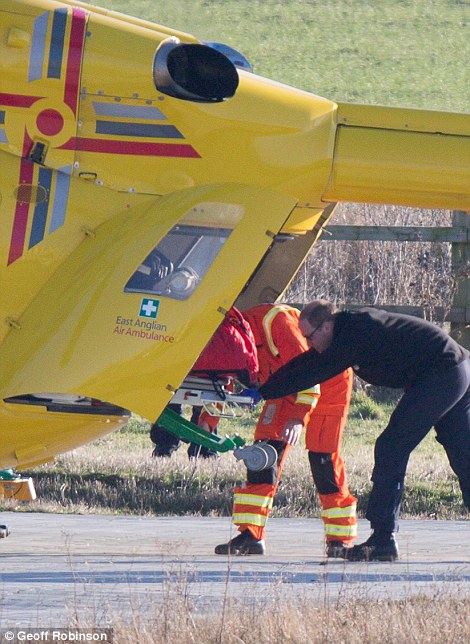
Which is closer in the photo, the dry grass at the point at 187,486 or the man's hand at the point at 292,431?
the man's hand at the point at 292,431

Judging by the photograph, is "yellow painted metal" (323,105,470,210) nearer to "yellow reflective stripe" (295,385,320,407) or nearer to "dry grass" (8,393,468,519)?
"yellow reflective stripe" (295,385,320,407)

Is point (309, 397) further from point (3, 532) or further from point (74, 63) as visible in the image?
point (74, 63)

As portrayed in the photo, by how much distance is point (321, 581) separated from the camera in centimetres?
713

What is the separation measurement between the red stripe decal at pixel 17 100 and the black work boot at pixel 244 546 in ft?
10.1

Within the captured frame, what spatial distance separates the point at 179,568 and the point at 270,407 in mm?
1905

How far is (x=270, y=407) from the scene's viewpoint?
8641 mm

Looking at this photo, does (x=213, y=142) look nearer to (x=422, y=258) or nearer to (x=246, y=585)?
(x=246, y=585)

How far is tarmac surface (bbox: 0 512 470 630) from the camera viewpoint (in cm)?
634

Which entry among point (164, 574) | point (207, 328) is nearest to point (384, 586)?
point (164, 574)

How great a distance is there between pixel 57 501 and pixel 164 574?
151 inches

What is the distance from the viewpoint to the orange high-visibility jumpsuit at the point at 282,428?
8508 millimetres

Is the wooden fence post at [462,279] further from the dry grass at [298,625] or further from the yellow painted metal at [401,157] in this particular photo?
the dry grass at [298,625]

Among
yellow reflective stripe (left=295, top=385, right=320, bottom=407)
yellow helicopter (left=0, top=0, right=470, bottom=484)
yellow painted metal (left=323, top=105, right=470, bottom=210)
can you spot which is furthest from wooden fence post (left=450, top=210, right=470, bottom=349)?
yellow helicopter (left=0, top=0, right=470, bottom=484)

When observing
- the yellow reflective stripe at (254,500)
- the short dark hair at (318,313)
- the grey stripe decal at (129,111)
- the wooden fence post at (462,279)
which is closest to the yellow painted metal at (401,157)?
the short dark hair at (318,313)
